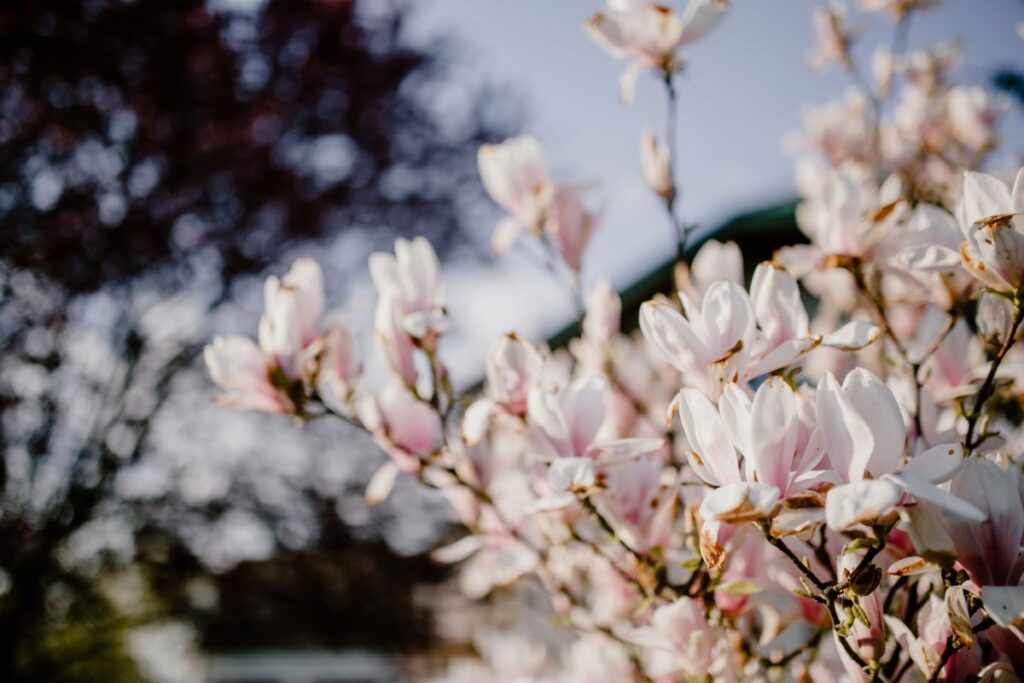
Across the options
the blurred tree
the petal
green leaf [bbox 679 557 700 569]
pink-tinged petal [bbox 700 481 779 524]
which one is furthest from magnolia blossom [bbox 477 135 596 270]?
the blurred tree

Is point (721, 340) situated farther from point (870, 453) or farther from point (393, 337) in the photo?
point (393, 337)

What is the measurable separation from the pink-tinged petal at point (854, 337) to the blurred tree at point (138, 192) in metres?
3.33

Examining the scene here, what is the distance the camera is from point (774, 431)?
0.58m

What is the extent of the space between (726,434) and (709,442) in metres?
0.01

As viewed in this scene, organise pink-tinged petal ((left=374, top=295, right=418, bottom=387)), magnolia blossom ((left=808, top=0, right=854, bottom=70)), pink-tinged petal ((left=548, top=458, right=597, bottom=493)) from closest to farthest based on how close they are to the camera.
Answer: pink-tinged petal ((left=548, top=458, right=597, bottom=493)) < pink-tinged petal ((left=374, top=295, right=418, bottom=387)) < magnolia blossom ((left=808, top=0, right=854, bottom=70))

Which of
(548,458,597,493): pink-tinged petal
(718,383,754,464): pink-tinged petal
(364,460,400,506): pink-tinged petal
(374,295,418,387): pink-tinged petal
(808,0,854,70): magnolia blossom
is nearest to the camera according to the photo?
(718,383,754,464): pink-tinged petal

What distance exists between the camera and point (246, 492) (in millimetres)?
4480

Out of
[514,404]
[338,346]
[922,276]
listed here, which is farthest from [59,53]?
[922,276]

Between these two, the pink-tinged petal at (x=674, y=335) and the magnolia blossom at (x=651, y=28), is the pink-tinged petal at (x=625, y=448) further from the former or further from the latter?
the magnolia blossom at (x=651, y=28)

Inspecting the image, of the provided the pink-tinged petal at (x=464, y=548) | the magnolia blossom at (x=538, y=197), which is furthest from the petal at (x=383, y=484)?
the magnolia blossom at (x=538, y=197)

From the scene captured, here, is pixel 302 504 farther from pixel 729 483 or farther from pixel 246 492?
pixel 729 483

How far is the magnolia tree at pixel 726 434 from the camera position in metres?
0.57

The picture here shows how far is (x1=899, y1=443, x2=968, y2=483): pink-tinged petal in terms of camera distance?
55cm

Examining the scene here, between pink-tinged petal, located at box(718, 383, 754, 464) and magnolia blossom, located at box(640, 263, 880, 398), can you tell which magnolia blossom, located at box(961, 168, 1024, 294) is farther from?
pink-tinged petal, located at box(718, 383, 754, 464)
